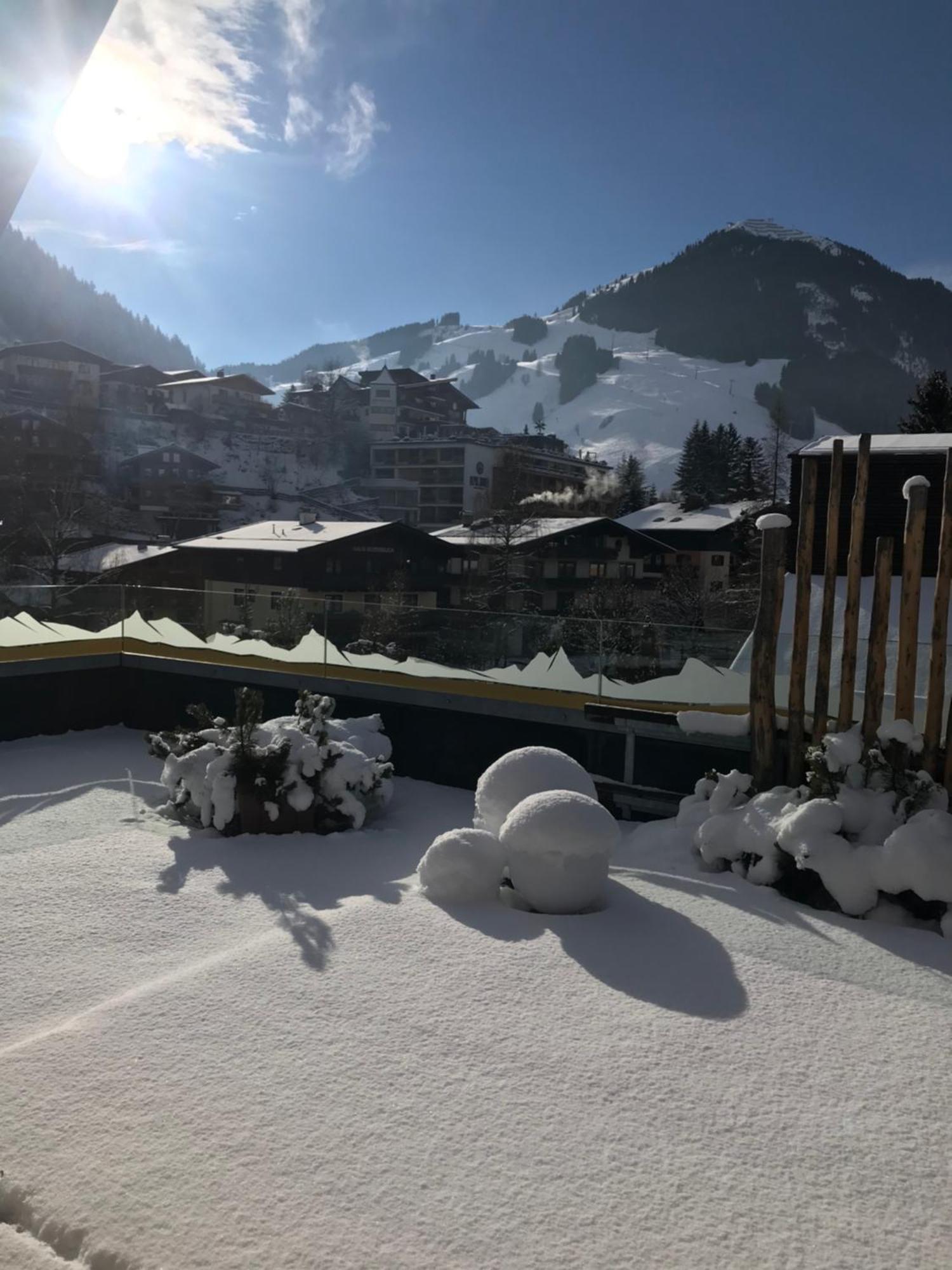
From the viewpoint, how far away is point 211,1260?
3035mm

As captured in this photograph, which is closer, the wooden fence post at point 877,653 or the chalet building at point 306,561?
the wooden fence post at point 877,653

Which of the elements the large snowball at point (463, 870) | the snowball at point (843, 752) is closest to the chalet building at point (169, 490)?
the large snowball at point (463, 870)

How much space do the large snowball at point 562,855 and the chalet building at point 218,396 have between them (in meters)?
100

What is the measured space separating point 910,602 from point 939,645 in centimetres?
39

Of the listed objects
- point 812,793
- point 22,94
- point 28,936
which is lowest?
point 28,936

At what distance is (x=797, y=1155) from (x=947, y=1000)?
1.94 m

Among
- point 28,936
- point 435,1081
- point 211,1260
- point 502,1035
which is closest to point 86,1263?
point 211,1260

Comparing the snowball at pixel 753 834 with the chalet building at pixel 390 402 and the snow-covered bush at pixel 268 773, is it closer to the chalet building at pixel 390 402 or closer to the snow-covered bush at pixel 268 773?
the snow-covered bush at pixel 268 773

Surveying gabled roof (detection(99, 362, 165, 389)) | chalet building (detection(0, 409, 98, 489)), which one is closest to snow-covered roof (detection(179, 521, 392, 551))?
chalet building (detection(0, 409, 98, 489))

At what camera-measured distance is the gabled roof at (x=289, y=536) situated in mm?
38750

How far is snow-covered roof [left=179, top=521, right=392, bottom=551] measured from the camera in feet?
127

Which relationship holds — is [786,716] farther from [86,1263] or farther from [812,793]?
[86,1263]

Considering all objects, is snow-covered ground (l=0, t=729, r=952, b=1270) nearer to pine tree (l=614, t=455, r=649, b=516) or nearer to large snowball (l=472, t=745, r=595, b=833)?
large snowball (l=472, t=745, r=595, b=833)

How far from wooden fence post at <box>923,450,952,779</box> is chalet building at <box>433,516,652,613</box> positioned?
3716 cm
